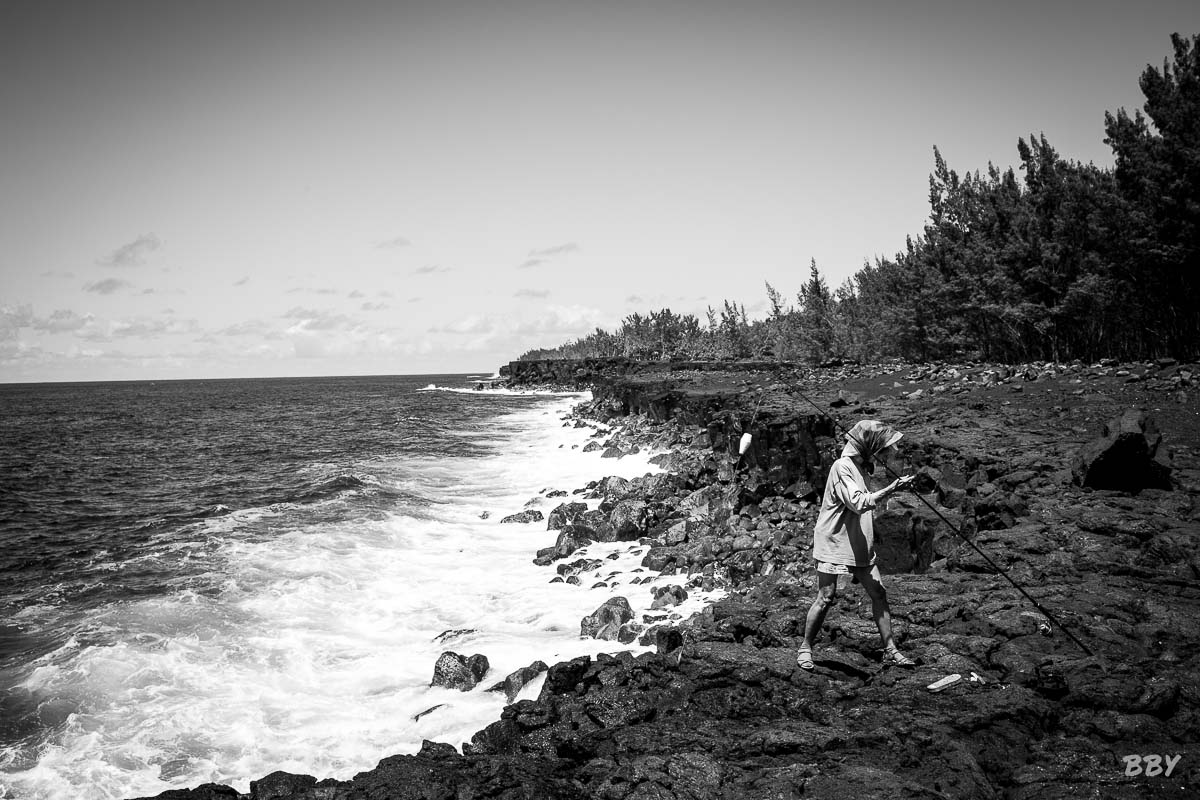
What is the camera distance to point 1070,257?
35.0 m

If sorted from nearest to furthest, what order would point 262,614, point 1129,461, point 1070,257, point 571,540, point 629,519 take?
point 1129,461
point 262,614
point 571,540
point 629,519
point 1070,257

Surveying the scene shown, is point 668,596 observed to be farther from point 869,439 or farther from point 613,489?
point 613,489

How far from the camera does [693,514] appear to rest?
19906 mm

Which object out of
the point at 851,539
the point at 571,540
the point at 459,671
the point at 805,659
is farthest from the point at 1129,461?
the point at 571,540

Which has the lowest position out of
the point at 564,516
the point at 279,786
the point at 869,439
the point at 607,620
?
the point at 607,620

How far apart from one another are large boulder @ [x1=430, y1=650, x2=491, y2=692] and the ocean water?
0.90 feet

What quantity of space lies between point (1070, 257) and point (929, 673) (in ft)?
127

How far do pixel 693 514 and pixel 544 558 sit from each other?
5305mm

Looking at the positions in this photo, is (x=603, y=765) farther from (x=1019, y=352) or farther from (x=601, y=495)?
(x=1019, y=352)

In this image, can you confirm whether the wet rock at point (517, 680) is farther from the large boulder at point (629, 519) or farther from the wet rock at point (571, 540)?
the large boulder at point (629, 519)

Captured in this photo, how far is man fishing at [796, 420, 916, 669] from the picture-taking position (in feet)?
22.3

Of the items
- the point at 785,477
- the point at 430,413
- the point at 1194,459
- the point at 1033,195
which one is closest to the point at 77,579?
the point at 785,477

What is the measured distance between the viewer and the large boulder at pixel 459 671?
34.1 ft

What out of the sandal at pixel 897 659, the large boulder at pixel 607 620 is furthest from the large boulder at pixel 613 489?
the sandal at pixel 897 659
